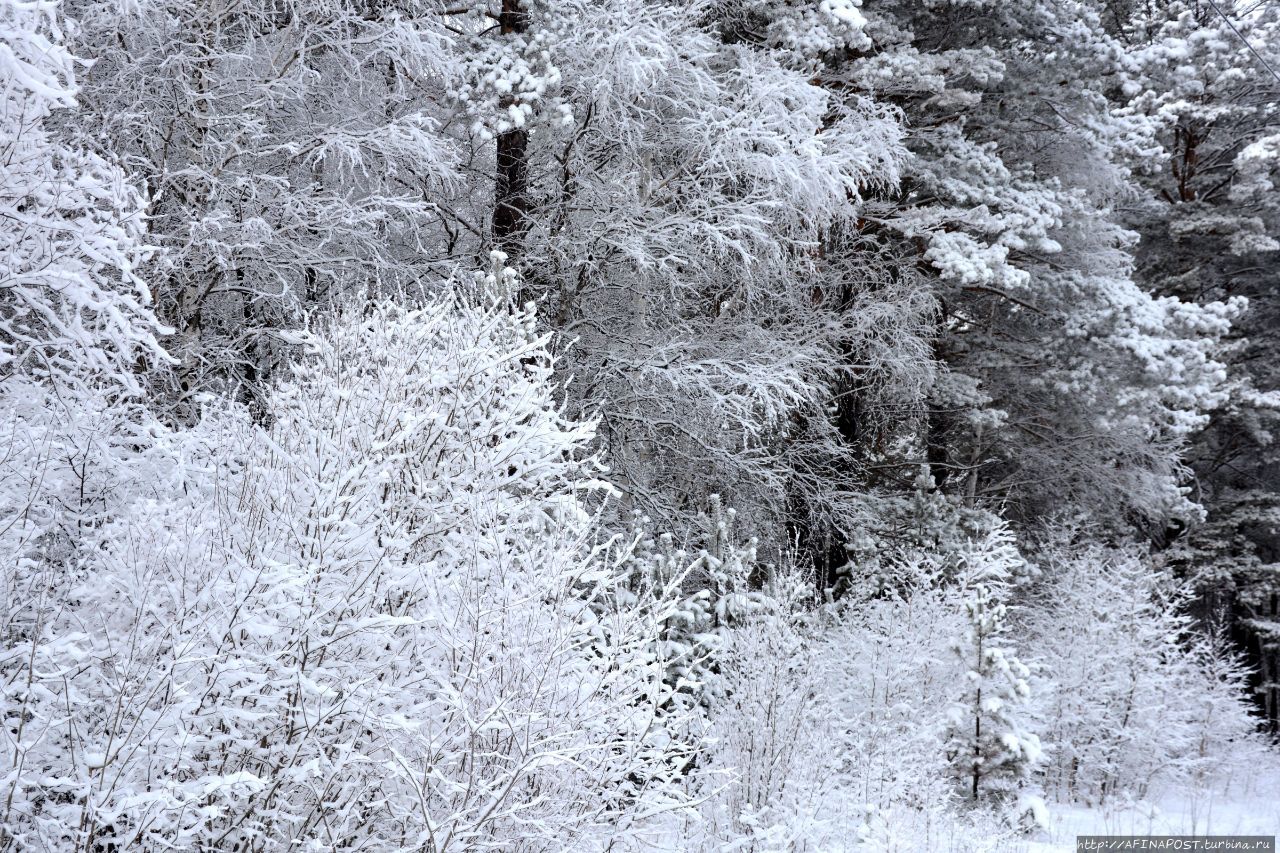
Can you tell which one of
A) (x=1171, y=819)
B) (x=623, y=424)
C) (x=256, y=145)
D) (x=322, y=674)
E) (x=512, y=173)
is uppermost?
(x=256, y=145)

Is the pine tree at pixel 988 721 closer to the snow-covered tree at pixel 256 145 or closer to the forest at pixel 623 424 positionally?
the forest at pixel 623 424

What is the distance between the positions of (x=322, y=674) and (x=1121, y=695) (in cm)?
1129

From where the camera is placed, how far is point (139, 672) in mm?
3250

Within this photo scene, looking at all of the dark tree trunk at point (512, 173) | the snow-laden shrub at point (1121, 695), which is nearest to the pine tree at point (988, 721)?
the snow-laden shrub at point (1121, 695)

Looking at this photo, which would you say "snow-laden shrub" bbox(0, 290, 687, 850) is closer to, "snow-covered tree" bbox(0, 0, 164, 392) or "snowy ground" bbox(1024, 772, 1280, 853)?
"snow-covered tree" bbox(0, 0, 164, 392)

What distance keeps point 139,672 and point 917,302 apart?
11.2 metres

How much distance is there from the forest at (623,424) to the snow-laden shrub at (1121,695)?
11 cm

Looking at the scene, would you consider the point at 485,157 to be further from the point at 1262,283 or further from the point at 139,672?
the point at 1262,283

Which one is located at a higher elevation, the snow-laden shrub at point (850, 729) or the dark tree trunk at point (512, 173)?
the dark tree trunk at point (512, 173)

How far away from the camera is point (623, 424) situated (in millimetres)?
10320

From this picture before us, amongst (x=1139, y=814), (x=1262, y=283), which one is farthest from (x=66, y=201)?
(x=1262, y=283)

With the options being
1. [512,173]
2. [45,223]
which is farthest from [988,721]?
[45,223]

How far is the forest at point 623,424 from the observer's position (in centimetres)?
366

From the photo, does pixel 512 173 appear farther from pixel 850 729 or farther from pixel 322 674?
pixel 322 674
